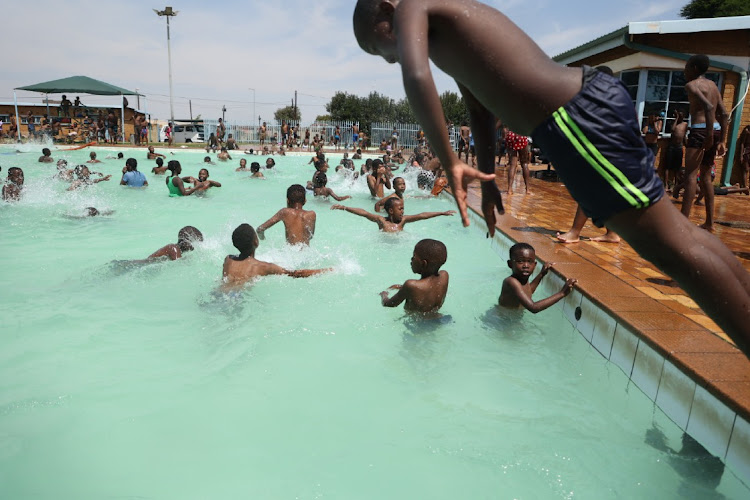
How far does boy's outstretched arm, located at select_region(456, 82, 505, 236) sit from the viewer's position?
6.77 ft

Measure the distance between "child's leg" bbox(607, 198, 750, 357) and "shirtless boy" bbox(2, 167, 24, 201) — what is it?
11335 millimetres

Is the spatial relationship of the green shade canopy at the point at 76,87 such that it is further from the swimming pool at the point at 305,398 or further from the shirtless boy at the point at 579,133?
the shirtless boy at the point at 579,133

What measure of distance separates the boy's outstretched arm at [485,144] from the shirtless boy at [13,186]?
35.1 ft

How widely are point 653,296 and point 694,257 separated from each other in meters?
2.66

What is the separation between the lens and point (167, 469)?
276cm

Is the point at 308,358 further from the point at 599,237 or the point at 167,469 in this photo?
the point at 599,237

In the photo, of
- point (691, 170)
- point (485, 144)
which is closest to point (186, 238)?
point (485, 144)

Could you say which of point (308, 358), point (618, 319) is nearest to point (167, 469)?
point (308, 358)

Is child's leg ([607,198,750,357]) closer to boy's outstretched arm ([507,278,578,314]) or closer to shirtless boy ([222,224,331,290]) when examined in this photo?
boy's outstretched arm ([507,278,578,314])

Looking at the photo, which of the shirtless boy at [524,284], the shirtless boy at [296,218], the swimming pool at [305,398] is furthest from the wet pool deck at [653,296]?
the shirtless boy at [296,218]

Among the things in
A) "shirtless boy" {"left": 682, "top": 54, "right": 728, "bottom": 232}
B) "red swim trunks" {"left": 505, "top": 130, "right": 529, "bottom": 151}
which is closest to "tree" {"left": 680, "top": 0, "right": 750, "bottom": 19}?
"red swim trunks" {"left": 505, "top": 130, "right": 529, "bottom": 151}

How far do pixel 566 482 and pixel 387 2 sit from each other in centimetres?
244

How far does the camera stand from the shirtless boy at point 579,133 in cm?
160

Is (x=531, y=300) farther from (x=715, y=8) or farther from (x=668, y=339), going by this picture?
(x=715, y=8)
